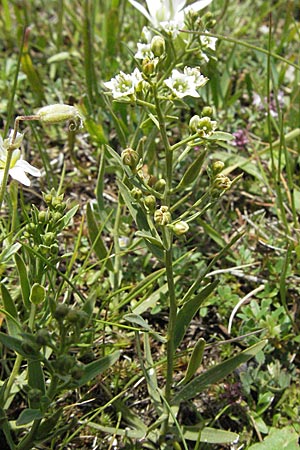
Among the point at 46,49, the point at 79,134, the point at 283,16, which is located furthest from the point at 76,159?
the point at 283,16

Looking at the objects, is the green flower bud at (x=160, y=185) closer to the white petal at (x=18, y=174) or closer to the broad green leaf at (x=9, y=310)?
the white petal at (x=18, y=174)

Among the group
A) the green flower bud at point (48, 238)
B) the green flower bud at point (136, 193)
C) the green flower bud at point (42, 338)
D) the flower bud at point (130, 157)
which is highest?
the flower bud at point (130, 157)

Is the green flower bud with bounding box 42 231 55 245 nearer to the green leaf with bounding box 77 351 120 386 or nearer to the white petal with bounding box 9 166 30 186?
the white petal with bounding box 9 166 30 186

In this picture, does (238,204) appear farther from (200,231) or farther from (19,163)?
(19,163)

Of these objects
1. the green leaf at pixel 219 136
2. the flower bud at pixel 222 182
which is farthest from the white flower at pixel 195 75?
the flower bud at pixel 222 182

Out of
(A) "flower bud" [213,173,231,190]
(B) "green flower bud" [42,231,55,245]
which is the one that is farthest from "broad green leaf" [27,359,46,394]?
(A) "flower bud" [213,173,231,190]

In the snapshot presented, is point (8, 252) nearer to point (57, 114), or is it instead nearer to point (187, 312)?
point (57, 114)

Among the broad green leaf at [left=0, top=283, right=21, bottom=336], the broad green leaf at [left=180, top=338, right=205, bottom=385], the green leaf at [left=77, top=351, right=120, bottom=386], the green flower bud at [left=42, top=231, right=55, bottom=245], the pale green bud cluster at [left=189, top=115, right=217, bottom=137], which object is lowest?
the broad green leaf at [left=180, top=338, right=205, bottom=385]
